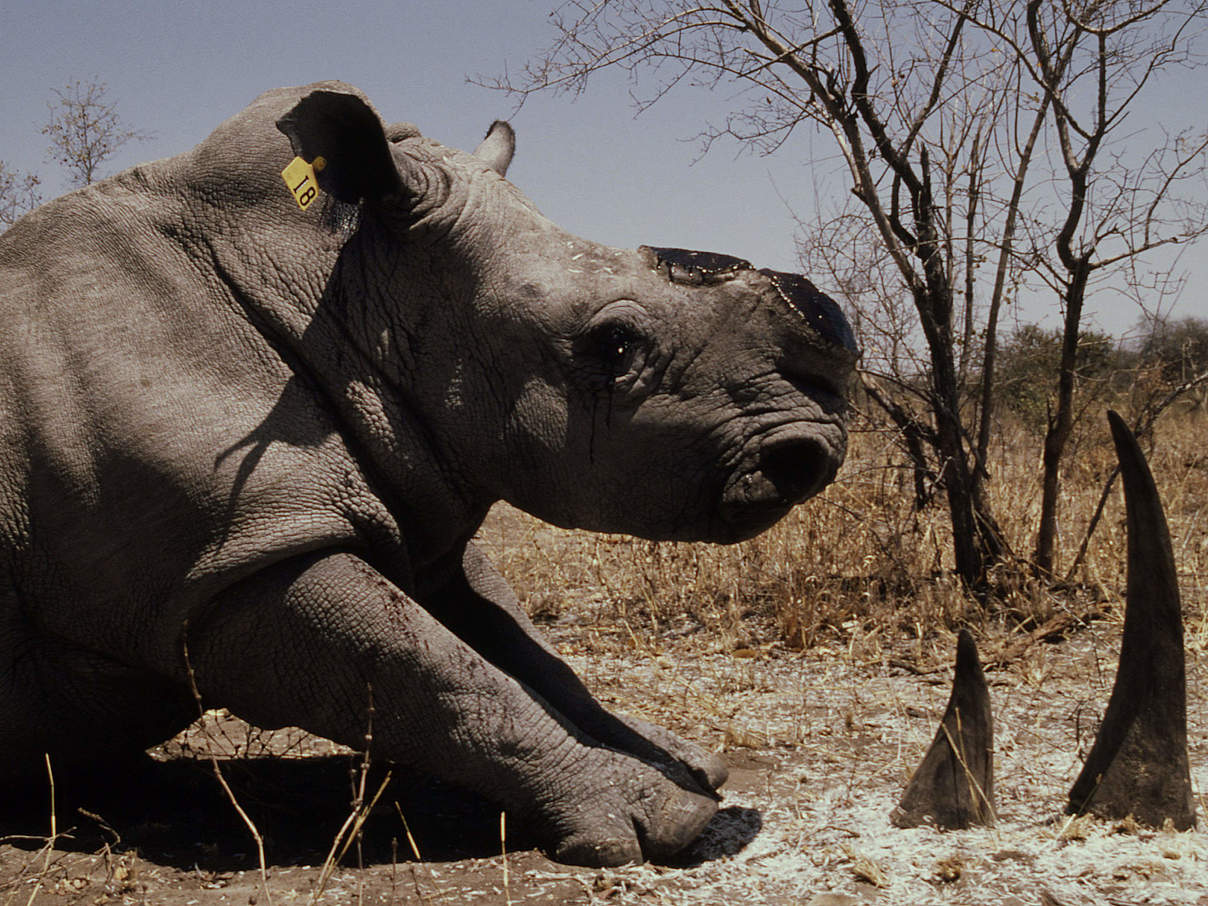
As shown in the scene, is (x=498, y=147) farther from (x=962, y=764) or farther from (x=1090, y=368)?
(x=1090, y=368)

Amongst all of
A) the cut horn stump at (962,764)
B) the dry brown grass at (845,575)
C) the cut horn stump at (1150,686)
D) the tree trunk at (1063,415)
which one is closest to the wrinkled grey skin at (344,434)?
the cut horn stump at (962,764)

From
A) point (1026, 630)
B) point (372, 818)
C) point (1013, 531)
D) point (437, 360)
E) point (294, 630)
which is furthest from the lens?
point (1013, 531)

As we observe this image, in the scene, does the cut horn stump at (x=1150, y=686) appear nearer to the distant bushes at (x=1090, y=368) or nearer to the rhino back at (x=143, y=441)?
the rhino back at (x=143, y=441)

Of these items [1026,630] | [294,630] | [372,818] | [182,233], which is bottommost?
[372,818]

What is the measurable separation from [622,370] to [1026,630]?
367 centimetres

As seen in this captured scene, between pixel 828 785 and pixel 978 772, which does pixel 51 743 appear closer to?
pixel 828 785

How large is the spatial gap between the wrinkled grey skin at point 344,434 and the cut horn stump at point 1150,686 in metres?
0.87

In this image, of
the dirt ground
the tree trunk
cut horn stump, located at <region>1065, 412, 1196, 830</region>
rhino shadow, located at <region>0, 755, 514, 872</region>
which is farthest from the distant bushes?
rhino shadow, located at <region>0, 755, 514, 872</region>

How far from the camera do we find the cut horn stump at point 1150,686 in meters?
3.61

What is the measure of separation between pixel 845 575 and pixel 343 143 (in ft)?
14.1

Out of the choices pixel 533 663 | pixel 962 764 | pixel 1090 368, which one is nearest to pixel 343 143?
pixel 533 663

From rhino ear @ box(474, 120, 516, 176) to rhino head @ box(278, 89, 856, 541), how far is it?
0.67m

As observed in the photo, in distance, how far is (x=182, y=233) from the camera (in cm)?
385

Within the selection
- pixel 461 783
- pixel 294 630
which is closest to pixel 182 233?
pixel 294 630
